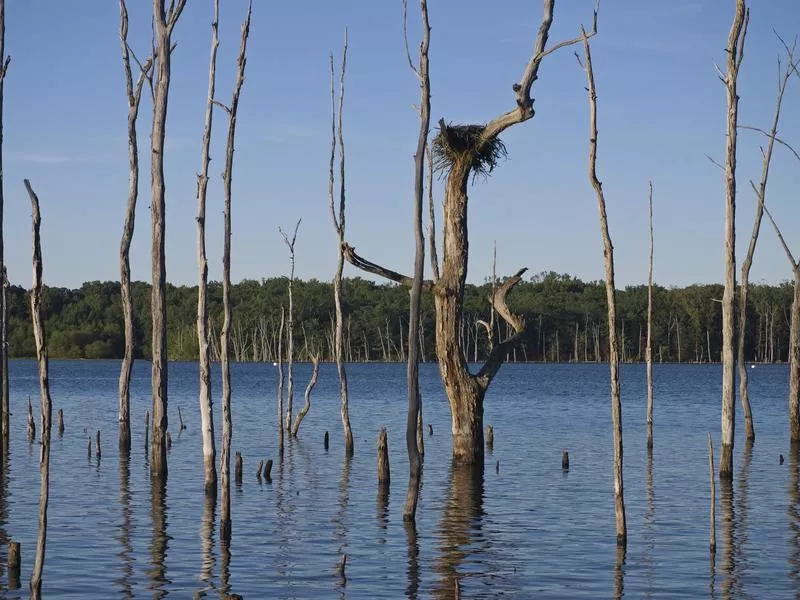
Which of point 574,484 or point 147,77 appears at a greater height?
point 147,77

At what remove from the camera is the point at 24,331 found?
166625 mm

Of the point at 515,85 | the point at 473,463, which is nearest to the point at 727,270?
the point at 515,85

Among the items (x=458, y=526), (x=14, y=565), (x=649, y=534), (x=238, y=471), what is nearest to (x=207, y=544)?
(x=14, y=565)

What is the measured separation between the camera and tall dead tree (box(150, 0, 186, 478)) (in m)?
20.2

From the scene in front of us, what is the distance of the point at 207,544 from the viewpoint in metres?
17.2

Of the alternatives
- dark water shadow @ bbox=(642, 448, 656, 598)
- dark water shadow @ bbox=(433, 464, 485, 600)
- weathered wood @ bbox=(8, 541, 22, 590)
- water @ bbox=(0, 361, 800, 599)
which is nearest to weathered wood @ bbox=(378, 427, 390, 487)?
water @ bbox=(0, 361, 800, 599)

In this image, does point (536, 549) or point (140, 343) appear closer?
point (536, 549)

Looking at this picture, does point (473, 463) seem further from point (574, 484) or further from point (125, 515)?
point (125, 515)

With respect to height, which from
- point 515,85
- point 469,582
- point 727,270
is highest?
point 515,85

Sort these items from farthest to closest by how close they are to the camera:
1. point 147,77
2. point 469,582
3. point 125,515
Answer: point 147,77 < point 125,515 < point 469,582

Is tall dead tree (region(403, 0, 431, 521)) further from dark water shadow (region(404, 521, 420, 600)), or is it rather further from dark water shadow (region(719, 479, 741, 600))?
dark water shadow (region(719, 479, 741, 600))

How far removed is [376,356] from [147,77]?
533ft

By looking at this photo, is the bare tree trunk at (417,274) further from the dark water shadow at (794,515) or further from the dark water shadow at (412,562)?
the dark water shadow at (794,515)

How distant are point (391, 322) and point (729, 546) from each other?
151697mm
